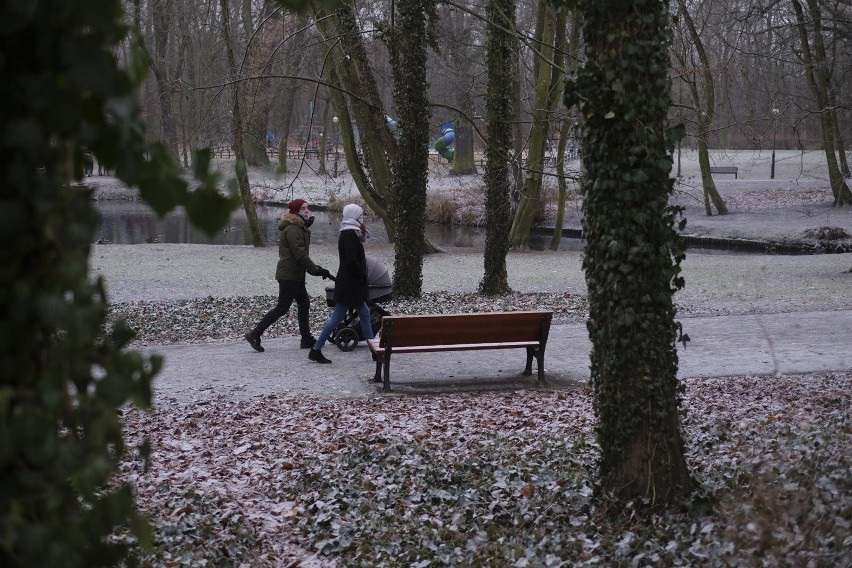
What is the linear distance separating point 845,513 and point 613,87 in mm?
2549

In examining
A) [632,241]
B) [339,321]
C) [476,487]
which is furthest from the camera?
[339,321]

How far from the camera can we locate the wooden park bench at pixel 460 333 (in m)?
9.92

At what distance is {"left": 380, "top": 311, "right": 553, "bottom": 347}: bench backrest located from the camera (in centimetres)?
991

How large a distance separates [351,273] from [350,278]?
83 millimetres

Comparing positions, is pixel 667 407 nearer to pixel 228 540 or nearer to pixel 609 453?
pixel 609 453

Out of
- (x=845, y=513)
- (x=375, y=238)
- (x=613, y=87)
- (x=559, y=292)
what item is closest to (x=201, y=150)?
(x=613, y=87)

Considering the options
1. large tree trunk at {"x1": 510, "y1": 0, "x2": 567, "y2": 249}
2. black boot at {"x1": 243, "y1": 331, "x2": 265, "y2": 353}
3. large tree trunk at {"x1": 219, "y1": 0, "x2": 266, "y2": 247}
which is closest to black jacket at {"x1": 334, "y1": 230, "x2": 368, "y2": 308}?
black boot at {"x1": 243, "y1": 331, "x2": 265, "y2": 353}

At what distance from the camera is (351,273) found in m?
11.1

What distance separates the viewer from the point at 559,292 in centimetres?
1948

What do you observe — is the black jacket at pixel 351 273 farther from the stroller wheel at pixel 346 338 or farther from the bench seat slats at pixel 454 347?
the bench seat slats at pixel 454 347

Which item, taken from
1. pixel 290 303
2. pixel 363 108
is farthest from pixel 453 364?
pixel 363 108

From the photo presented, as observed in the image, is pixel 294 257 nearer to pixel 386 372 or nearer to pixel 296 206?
pixel 296 206

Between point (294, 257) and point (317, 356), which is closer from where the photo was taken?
point (317, 356)

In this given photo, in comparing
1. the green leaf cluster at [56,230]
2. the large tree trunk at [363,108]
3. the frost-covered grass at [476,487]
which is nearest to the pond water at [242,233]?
the large tree trunk at [363,108]
